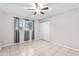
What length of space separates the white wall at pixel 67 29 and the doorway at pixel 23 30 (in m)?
2.21

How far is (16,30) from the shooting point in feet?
16.4

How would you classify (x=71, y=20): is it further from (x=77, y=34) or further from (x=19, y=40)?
(x=19, y=40)

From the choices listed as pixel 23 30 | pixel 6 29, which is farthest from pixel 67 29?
pixel 6 29

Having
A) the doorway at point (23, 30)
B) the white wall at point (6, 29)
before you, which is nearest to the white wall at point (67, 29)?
the doorway at point (23, 30)

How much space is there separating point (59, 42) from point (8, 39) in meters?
3.42

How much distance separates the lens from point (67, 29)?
3.82m

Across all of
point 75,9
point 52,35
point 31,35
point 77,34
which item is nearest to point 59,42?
point 52,35

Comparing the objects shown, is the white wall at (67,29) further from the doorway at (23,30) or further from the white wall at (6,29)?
the white wall at (6,29)

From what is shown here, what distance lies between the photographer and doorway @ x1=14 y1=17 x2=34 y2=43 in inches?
197

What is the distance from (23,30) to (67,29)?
343cm

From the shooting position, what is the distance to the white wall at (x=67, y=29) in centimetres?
340

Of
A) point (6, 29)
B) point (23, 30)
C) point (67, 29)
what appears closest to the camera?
point (67, 29)

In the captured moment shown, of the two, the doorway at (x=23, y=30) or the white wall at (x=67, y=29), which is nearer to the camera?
the white wall at (x=67, y=29)

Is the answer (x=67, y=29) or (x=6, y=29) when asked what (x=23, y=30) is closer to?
(x=6, y=29)
